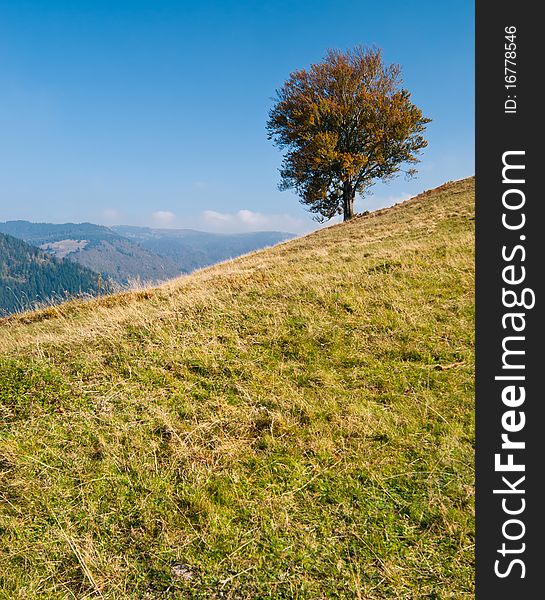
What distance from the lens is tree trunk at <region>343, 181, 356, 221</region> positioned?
31812 millimetres

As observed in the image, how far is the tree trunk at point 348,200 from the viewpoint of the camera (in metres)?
31.8

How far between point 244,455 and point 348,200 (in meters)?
30.9

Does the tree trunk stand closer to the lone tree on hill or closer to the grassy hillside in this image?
the lone tree on hill

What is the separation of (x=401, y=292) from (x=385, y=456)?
17.8 feet

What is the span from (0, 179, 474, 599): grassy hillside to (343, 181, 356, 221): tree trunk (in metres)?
25.8

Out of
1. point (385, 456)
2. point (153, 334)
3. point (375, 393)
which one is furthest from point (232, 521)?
point (153, 334)

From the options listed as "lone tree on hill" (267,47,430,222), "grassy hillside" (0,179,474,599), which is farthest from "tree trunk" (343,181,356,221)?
"grassy hillside" (0,179,474,599)

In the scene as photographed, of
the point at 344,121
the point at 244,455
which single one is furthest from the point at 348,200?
the point at 244,455

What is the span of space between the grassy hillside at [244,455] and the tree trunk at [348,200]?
25.8 metres

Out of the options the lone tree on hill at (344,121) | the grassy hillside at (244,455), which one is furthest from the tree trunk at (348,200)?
the grassy hillside at (244,455)

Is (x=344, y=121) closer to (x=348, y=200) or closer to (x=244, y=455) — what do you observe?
(x=348, y=200)

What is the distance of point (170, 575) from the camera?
2879 millimetres

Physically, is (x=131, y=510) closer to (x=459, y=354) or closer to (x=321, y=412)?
(x=321, y=412)

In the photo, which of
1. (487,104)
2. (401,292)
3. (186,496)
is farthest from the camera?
(401,292)
